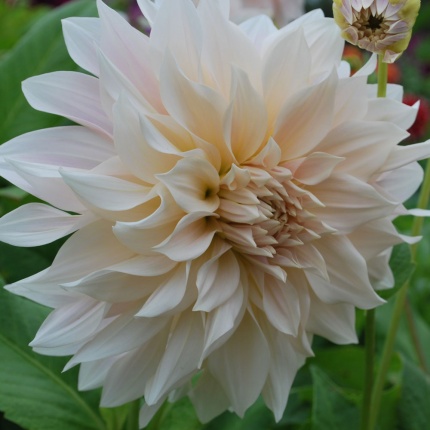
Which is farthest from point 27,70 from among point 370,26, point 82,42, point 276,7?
point 276,7

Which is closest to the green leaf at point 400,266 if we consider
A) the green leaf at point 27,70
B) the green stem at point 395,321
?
the green stem at point 395,321

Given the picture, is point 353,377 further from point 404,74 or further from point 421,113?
point 404,74

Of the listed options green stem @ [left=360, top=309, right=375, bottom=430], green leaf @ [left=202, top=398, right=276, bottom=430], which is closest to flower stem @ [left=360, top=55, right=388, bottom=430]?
green stem @ [left=360, top=309, right=375, bottom=430]

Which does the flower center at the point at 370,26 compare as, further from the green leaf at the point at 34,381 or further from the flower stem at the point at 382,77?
the green leaf at the point at 34,381

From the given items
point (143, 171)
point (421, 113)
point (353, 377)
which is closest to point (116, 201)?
point (143, 171)

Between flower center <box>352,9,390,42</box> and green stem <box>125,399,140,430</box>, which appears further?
green stem <box>125,399,140,430</box>

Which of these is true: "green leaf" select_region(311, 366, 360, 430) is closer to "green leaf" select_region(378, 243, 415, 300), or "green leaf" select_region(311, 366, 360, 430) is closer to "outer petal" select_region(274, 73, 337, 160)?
"green leaf" select_region(378, 243, 415, 300)
